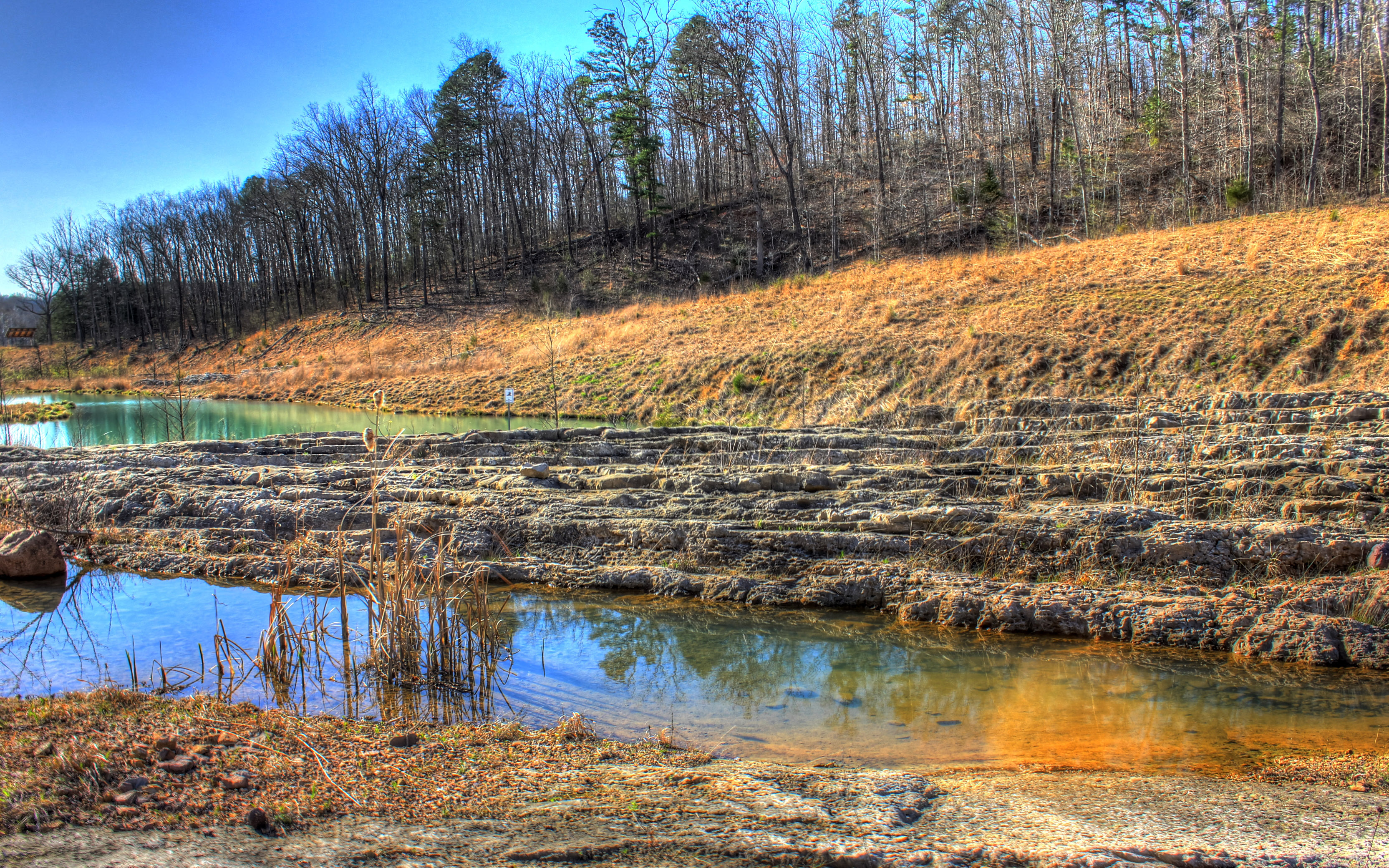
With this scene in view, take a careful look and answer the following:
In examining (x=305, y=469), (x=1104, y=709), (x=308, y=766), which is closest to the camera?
(x=308, y=766)

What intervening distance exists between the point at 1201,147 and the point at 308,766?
1855 inches

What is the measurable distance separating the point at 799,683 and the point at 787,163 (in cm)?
4108

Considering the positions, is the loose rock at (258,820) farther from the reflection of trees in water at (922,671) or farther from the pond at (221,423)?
the pond at (221,423)

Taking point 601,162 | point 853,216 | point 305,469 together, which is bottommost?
point 305,469

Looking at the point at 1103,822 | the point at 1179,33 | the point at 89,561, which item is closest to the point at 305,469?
the point at 89,561

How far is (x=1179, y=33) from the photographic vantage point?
139 ft

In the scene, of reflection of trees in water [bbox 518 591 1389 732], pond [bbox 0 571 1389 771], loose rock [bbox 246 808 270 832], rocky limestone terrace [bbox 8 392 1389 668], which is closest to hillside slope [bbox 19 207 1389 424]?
rocky limestone terrace [bbox 8 392 1389 668]

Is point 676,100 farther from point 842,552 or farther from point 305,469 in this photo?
point 842,552

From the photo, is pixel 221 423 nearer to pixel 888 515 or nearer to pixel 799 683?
pixel 888 515

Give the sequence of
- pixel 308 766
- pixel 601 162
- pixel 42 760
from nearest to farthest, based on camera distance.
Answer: pixel 42 760 < pixel 308 766 < pixel 601 162

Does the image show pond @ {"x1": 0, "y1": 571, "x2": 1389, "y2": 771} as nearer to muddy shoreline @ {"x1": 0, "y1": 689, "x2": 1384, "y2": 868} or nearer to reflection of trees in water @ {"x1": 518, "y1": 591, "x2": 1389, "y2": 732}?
reflection of trees in water @ {"x1": 518, "y1": 591, "x2": 1389, "y2": 732}

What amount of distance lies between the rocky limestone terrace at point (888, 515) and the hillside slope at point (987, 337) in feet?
16.4

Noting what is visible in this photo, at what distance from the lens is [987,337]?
20703 millimetres

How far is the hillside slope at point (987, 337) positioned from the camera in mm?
17219
